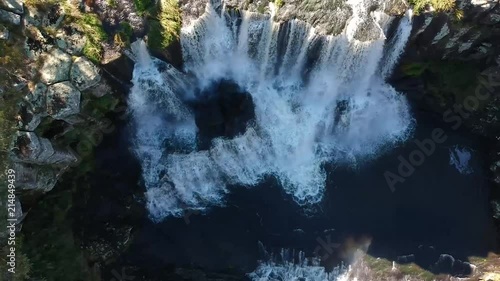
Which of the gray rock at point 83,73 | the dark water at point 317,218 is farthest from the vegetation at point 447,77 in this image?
the gray rock at point 83,73

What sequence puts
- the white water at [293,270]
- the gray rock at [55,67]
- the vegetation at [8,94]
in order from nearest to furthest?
the vegetation at [8,94] → the gray rock at [55,67] → the white water at [293,270]

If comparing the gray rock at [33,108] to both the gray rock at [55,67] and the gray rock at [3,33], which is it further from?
the gray rock at [3,33]

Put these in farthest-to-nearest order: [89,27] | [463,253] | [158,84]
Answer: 1. [463,253]
2. [158,84]
3. [89,27]

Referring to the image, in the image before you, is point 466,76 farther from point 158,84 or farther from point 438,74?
point 158,84

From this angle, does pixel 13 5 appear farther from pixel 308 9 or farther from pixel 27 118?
pixel 308 9

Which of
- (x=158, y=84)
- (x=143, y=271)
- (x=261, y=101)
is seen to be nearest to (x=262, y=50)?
(x=261, y=101)
